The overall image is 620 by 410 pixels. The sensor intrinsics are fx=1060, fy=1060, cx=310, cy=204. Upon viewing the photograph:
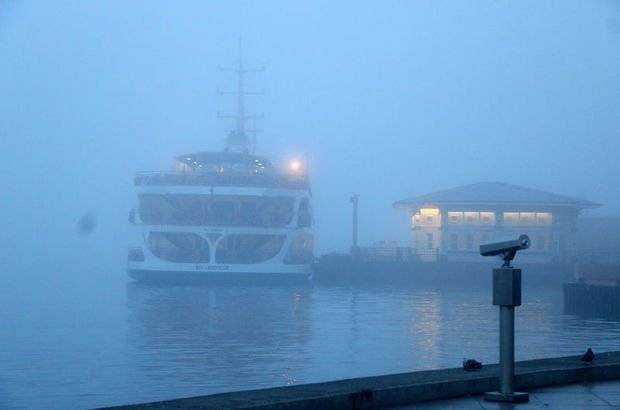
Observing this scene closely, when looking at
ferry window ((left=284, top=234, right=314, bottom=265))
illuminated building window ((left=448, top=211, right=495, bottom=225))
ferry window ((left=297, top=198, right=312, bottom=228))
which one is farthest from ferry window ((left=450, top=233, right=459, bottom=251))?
ferry window ((left=297, top=198, right=312, bottom=228))

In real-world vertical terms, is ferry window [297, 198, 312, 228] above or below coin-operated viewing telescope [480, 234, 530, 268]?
above

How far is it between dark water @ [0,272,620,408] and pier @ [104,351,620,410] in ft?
24.3

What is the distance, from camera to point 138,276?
50156 mm

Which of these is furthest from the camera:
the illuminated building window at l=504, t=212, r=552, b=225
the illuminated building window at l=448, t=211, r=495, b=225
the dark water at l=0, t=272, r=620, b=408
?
the illuminated building window at l=448, t=211, r=495, b=225

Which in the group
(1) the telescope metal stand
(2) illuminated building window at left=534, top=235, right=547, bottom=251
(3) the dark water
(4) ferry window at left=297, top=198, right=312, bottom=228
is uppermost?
(4) ferry window at left=297, top=198, right=312, bottom=228

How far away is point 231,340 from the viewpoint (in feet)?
74.3

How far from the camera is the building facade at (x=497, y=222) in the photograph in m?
60.9

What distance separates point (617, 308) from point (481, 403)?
27.2 metres

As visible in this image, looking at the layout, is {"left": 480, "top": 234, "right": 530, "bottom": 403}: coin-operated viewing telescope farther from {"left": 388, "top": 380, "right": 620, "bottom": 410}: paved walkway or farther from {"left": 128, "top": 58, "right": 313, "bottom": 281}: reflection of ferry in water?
{"left": 128, "top": 58, "right": 313, "bottom": 281}: reflection of ferry in water

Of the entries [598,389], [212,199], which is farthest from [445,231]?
[598,389]

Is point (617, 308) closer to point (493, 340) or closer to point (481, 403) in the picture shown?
point (493, 340)

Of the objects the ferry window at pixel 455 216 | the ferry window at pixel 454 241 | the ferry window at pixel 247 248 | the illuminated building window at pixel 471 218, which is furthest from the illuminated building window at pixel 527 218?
the ferry window at pixel 247 248

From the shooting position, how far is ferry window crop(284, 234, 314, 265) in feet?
168

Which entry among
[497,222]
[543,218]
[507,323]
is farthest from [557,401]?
[543,218]
